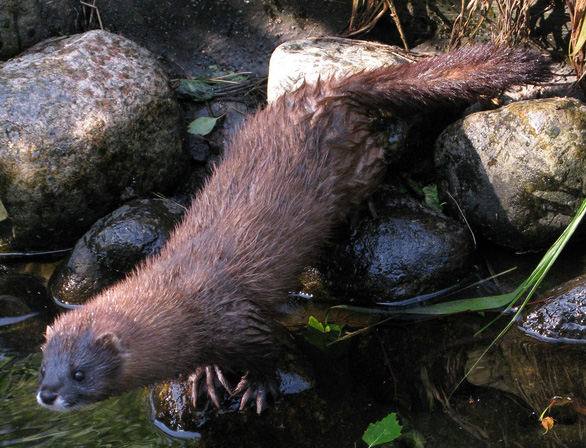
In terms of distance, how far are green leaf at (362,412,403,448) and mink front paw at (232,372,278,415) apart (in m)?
0.92

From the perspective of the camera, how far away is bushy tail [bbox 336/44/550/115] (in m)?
5.10

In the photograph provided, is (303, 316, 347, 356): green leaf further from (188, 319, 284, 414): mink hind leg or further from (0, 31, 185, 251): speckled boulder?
(0, 31, 185, 251): speckled boulder

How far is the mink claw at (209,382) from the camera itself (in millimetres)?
4398

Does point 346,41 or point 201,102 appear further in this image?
point 201,102

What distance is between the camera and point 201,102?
6703 millimetres

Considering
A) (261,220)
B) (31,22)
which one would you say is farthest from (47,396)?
(31,22)

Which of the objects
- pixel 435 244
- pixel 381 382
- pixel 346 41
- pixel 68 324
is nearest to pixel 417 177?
pixel 435 244

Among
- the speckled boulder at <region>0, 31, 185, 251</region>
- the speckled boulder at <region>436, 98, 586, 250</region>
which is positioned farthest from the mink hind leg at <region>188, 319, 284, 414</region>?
the speckled boulder at <region>0, 31, 185, 251</region>

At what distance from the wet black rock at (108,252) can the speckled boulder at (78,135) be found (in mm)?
426

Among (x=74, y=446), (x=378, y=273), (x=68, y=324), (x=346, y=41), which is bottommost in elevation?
(x=74, y=446)

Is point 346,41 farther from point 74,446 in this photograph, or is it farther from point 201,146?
point 74,446

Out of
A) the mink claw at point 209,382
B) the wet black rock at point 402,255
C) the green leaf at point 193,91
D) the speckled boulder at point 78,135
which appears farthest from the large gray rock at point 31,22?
the mink claw at point 209,382

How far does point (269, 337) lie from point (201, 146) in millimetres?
2749

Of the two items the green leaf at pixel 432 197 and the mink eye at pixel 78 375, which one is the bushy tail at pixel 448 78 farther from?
the mink eye at pixel 78 375
